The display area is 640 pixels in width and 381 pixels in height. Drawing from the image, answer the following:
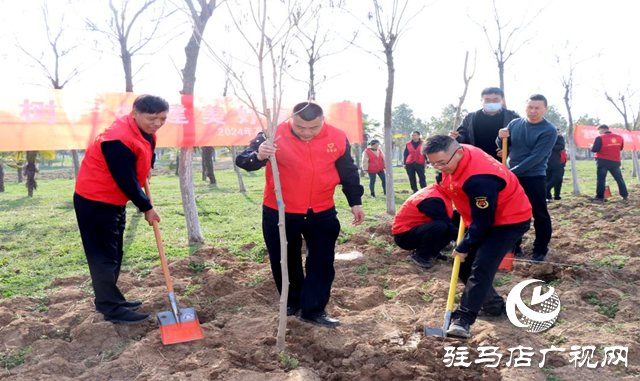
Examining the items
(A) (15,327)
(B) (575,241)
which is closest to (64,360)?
(A) (15,327)

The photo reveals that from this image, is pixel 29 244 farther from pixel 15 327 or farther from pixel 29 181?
pixel 29 181

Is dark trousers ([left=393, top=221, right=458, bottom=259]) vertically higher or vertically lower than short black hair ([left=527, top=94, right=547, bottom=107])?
lower

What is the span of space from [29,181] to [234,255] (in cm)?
1091

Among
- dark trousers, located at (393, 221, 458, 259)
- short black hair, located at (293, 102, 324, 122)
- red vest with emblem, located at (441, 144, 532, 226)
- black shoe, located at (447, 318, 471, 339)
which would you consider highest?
short black hair, located at (293, 102, 324, 122)

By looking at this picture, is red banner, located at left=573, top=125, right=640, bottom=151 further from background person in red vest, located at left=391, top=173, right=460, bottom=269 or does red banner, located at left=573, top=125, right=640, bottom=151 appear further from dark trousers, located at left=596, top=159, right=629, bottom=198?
background person in red vest, located at left=391, top=173, right=460, bottom=269

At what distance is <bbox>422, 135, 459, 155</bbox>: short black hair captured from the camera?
9.71 feet

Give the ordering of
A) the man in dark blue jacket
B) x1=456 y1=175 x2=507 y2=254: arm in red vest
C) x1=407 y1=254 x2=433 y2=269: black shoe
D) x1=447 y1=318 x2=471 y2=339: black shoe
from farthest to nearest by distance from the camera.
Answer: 1. x1=407 y1=254 x2=433 y2=269: black shoe
2. the man in dark blue jacket
3. x1=447 y1=318 x2=471 y2=339: black shoe
4. x1=456 y1=175 x2=507 y2=254: arm in red vest

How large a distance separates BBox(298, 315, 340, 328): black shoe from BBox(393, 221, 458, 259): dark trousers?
5.55ft

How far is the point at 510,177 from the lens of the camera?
3.14 metres

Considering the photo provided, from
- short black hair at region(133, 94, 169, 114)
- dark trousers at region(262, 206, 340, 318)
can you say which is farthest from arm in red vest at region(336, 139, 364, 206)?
short black hair at region(133, 94, 169, 114)

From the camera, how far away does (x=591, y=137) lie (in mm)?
15141

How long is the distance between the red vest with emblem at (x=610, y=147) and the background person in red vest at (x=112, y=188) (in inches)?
368

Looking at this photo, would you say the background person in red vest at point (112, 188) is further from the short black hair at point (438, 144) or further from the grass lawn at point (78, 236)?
the short black hair at point (438, 144)

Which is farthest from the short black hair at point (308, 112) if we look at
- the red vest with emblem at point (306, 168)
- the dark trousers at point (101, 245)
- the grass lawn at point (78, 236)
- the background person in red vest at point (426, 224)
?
the grass lawn at point (78, 236)
